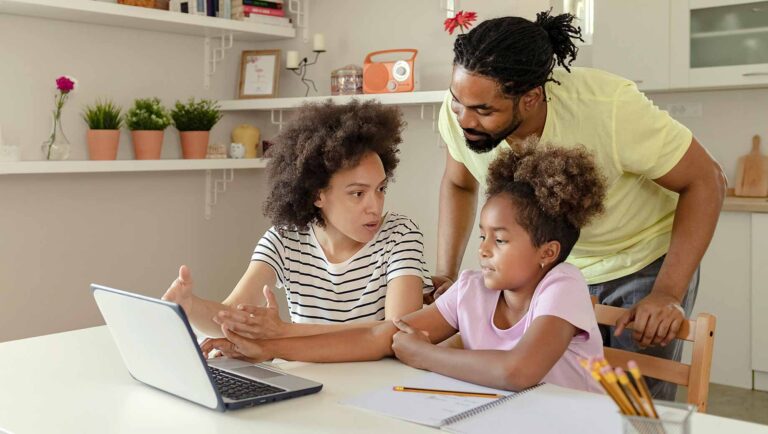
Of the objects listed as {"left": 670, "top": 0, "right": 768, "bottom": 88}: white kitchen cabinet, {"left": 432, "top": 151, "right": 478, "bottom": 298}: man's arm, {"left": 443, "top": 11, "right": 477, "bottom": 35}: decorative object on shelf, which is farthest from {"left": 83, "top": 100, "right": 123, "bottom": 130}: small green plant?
{"left": 670, "top": 0, "right": 768, "bottom": 88}: white kitchen cabinet

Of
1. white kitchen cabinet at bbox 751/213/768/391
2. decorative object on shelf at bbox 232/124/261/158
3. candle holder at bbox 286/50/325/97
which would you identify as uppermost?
candle holder at bbox 286/50/325/97

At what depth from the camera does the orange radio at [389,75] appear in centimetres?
377

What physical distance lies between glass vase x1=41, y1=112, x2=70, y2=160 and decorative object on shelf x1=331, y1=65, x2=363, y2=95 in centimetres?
120

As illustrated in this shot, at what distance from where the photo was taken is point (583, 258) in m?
2.00

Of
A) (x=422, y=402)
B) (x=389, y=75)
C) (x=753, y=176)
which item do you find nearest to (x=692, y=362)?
(x=422, y=402)

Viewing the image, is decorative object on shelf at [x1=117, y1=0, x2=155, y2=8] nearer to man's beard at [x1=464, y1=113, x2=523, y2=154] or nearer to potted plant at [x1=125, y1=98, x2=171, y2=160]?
potted plant at [x1=125, y1=98, x2=171, y2=160]

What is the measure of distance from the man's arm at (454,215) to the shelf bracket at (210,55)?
2.38 metres

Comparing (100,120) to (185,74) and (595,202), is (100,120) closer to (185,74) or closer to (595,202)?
(185,74)

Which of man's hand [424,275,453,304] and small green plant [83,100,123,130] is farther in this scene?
small green plant [83,100,123,130]

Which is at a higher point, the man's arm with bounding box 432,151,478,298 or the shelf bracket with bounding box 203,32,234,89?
the shelf bracket with bounding box 203,32,234,89

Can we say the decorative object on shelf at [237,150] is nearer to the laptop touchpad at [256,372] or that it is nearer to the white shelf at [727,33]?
the white shelf at [727,33]

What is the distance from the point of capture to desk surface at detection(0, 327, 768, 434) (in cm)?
120

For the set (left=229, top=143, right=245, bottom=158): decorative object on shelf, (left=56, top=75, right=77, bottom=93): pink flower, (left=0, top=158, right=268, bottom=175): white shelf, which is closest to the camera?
(left=0, top=158, right=268, bottom=175): white shelf

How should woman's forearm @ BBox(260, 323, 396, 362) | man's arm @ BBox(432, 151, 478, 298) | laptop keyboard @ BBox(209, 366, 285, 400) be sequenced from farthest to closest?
man's arm @ BBox(432, 151, 478, 298)
woman's forearm @ BBox(260, 323, 396, 362)
laptop keyboard @ BBox(209, 366, 285, 400)
